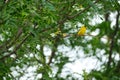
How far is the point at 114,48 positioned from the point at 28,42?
2.57 m

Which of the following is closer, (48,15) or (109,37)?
(48,15)

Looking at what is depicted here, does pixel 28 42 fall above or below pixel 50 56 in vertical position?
below

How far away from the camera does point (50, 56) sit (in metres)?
4.34

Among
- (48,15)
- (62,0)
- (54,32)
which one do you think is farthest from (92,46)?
(48,15)

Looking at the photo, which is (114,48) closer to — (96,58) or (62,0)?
(96,58)

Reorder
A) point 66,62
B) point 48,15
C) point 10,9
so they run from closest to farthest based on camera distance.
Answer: point 10,9, point 48,15, point 66,62

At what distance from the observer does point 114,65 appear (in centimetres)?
458

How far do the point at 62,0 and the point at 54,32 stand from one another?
1.19 feet

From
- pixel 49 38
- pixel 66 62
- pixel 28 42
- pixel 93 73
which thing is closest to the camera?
pixel 28 42

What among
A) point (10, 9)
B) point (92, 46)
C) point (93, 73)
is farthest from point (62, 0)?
point (92, 46)

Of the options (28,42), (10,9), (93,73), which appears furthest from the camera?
(93,73)

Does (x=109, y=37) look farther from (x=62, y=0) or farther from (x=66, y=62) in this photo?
(x=62, y=0)

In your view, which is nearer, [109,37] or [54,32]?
[54,32]

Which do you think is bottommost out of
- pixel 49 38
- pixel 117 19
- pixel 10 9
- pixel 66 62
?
pixel 10 9
